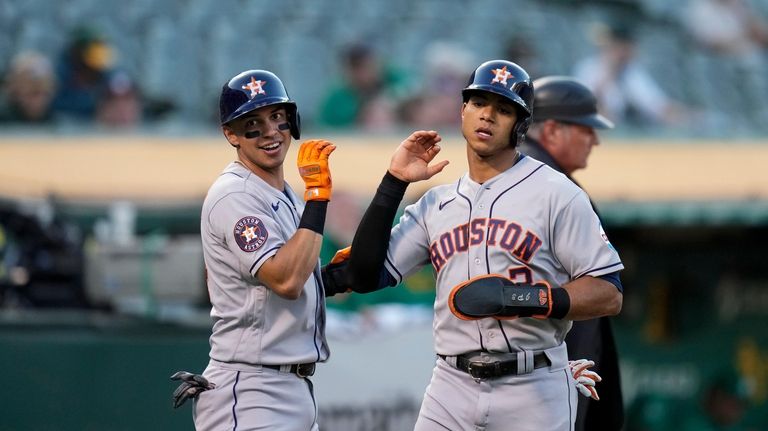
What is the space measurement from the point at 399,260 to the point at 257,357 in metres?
0.50

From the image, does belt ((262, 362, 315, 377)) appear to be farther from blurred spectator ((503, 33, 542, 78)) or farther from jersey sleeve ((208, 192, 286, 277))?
blurred spectator ((503, 33, 542, 78))

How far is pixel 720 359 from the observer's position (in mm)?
9578

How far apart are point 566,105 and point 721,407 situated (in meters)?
5.57

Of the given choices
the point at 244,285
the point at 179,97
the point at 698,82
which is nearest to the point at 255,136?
the point at 244,285

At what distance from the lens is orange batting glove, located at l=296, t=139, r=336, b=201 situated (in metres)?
3.51

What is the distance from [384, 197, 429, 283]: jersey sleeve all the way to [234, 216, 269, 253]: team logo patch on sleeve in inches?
16.2

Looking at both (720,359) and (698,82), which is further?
(698,82)

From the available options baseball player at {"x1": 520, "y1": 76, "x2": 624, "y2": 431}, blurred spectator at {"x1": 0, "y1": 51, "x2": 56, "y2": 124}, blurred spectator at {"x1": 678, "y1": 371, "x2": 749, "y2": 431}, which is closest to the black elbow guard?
baseball player at {"x1": 520, "y1": 76, "x2": 624, "y2": 431}

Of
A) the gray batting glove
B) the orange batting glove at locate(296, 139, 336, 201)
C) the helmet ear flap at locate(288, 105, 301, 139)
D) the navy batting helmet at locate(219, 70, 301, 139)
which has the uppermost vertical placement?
the navy batting helmet at locate(219, 70, 301, 139)

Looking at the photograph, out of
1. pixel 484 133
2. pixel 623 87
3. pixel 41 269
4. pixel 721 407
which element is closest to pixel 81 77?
pixel 41 269

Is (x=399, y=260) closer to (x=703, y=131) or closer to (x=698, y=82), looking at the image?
(x=703, y=131)

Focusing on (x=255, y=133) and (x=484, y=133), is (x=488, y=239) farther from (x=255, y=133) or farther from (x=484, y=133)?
(x=255, y=133)

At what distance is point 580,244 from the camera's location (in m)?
3.46

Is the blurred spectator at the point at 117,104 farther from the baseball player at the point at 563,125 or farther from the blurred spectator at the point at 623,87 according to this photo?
the baseball player at the point at 563,125
